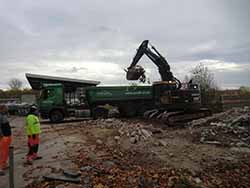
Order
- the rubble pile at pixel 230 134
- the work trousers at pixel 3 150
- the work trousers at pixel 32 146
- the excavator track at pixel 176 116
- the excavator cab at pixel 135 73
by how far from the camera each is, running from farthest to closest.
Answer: the excavator cab at pixel 135 73, the excavator track at pixel 176 116, the rubble pile at pixel 230 134, the work trousers at pixel 32 146, the work trousers at pixel 3 150

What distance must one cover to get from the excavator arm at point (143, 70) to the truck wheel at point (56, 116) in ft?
17.7

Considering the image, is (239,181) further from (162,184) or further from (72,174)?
(72,174)

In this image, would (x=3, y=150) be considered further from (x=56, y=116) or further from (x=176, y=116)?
(x=56, y=116)

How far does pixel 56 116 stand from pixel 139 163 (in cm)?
1485

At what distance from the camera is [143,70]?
21.5 metres

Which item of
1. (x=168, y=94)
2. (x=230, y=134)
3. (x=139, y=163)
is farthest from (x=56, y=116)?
(x=139, y=163)

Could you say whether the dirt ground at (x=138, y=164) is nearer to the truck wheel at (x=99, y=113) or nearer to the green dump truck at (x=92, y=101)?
the truck wheel at (x=99, y=113)

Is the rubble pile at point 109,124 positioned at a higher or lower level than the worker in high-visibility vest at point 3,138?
lower

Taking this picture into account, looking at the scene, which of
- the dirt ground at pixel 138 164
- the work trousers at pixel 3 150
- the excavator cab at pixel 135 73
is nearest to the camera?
the dirt ground at pixel 138 164

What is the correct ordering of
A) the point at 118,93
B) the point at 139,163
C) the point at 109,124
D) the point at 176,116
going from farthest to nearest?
the point at 118,93 < the point at 176,116 < the point at 109,124 < the point at 139,163

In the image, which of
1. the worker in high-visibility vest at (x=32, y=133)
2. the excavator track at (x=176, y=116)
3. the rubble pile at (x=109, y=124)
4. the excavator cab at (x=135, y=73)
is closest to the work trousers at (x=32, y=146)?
the worker in high-visibility vest at (x=32, y=133)

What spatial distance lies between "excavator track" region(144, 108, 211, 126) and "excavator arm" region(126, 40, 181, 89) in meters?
2.86

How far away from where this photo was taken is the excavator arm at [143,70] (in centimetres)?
2139

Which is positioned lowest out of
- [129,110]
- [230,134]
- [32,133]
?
[230,134]
